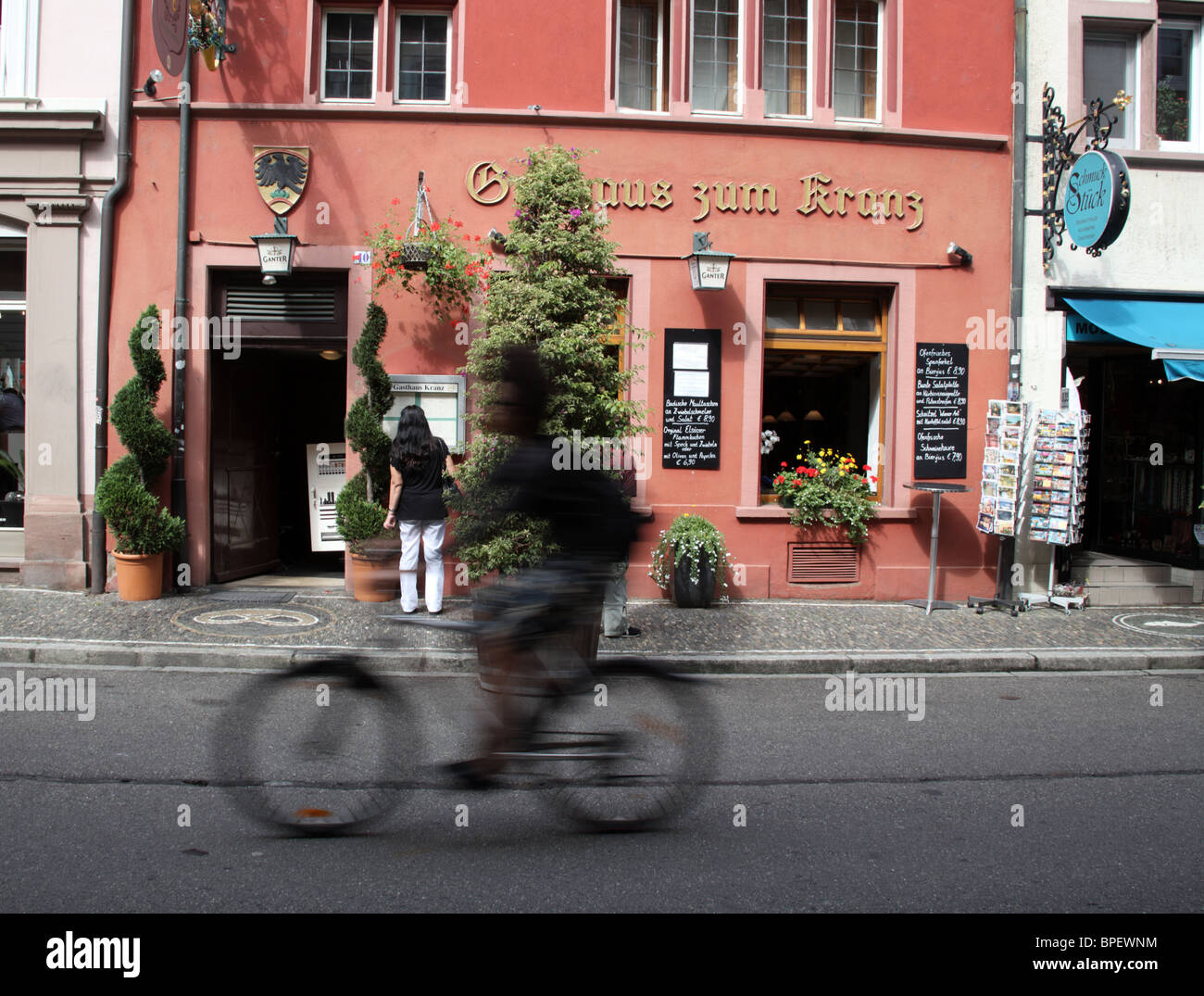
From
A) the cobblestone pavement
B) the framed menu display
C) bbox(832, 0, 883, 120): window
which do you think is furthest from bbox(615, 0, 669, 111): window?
the cobblestone pavement

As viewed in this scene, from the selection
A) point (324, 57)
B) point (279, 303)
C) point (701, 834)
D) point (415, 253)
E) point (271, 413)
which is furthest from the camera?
point (271, 413)

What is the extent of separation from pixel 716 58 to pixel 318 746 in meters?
9.55

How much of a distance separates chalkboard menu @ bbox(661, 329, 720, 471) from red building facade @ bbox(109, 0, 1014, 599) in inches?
3.8

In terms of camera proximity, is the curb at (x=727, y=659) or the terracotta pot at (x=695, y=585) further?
the terracotta pot at (x=695, y=585)

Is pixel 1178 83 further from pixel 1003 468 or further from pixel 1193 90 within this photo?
pixel 1003 468

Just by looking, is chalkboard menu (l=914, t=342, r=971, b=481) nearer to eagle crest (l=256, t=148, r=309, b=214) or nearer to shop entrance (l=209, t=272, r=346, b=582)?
shop entrance (l=209, t=272, r=346, b=582)

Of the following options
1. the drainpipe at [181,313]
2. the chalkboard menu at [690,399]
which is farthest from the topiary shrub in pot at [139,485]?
the chalkboard menu at [690,399]

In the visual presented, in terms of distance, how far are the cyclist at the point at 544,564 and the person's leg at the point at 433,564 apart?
4888mm

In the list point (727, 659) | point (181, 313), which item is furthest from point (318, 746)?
point (181, 313)

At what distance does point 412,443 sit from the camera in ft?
29.3

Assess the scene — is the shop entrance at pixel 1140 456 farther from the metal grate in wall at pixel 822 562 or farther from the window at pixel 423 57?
the window at pixel 423 57

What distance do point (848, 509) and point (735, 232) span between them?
321 centimetres

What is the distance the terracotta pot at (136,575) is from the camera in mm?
9719
